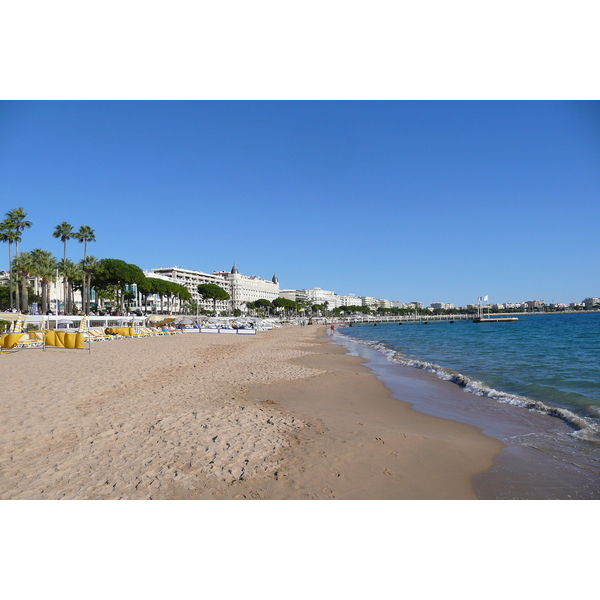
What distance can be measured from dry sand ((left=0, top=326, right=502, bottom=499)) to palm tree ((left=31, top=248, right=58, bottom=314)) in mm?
42540

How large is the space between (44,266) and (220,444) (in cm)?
5147

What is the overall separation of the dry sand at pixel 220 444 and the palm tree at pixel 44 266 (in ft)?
140

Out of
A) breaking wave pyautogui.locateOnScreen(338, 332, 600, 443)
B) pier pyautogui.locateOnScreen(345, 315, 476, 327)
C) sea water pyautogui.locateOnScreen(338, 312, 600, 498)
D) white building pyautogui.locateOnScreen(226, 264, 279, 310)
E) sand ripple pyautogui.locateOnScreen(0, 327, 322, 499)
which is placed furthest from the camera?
white building pyautogui.locateOnScreen(226, 264, 279, 310)

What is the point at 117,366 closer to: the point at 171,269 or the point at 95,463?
the point at 95,463

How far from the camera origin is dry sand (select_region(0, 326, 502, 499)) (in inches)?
163

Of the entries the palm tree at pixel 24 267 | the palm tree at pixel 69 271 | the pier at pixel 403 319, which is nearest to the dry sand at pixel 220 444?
the palm tree at pixel 24 267

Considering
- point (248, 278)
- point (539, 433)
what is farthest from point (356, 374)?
point (248, 278)

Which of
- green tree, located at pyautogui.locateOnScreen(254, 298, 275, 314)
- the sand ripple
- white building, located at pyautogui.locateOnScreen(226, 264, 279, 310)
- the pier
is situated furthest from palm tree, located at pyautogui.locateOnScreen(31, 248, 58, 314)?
the pier

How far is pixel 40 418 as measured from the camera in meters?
6.39

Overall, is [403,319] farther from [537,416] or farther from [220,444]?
[220,444]

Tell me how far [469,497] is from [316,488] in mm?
1718

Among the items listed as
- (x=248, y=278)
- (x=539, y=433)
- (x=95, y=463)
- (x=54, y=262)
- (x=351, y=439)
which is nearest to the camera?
(x=95, y=463)

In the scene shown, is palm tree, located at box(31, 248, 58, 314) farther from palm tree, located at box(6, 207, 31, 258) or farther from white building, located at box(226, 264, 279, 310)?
white building, located at box(226, 264, 279, 310)

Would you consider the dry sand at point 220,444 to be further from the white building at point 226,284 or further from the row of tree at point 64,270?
the white building at point 226,284
